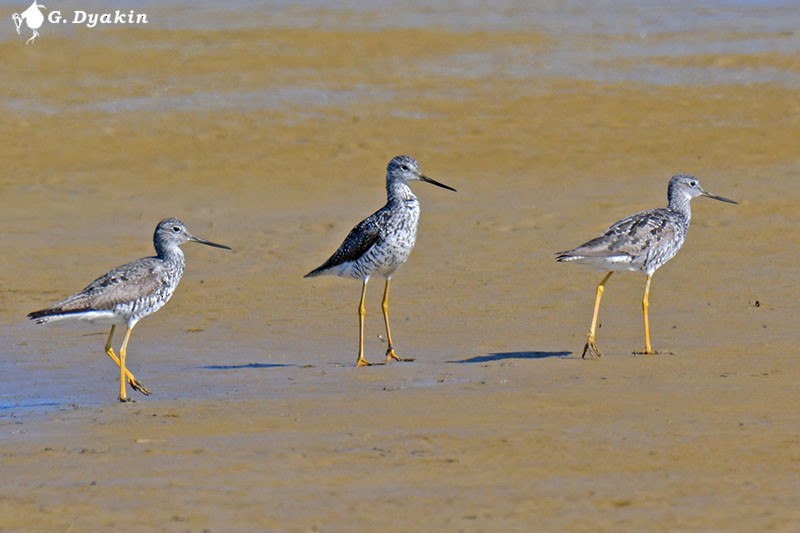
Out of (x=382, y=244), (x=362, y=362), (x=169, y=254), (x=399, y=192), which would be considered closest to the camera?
(x=362, y=362)

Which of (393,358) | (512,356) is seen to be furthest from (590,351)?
(393,358)

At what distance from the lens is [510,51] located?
A: 23.7m

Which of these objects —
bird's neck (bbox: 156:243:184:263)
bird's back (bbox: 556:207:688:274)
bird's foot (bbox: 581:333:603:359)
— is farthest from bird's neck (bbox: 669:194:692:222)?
bird's neck (bbox: 156:243:184:263)

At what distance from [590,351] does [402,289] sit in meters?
3.58

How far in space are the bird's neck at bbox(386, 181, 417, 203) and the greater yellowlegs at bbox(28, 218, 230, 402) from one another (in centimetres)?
215

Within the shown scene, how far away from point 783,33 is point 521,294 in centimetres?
1180

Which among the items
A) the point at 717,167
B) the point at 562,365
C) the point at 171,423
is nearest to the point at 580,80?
the point at 717,167

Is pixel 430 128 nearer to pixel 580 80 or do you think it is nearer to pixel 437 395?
pixel 580 80

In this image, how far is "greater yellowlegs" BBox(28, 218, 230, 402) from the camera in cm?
1138

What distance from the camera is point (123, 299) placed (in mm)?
11609

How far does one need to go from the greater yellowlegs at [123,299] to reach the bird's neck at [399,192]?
2147mm

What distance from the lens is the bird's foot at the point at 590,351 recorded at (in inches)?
464

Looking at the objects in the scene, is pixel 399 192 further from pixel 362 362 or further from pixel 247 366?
pixel 247 366

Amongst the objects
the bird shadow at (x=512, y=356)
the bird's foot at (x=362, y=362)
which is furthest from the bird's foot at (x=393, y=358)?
the bird shadow at (x=512, y=356)
